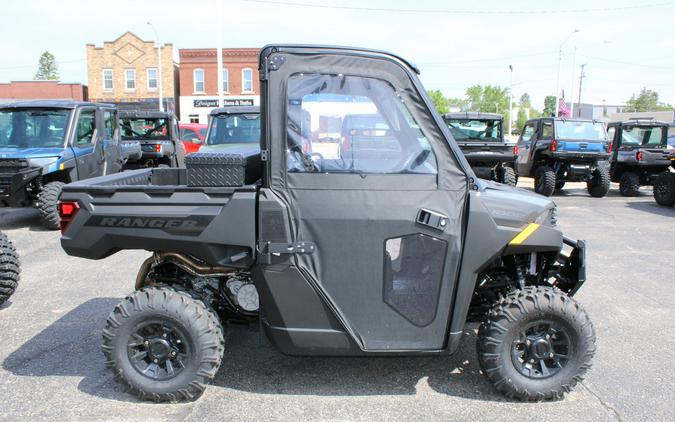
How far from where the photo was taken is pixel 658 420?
10.8 feet

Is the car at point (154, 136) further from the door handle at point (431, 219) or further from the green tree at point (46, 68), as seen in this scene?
the green tree at point (46, 68)

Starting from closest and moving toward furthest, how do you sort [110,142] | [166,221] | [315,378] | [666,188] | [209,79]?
1. [166,221]
2. [315,378]
3. [110,142]
4. [666,188]
5. [209,79]

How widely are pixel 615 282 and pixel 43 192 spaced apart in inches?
333

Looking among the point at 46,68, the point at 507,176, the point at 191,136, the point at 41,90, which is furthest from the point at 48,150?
the point at 46,68

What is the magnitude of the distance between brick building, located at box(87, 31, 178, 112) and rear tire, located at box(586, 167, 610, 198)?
129 feet

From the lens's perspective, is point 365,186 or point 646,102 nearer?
point 365,186

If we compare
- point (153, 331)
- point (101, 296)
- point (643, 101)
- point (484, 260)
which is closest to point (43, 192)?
point (101, 296)

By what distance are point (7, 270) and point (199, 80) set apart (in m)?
44.0

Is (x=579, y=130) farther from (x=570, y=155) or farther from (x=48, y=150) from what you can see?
(x=48, y=150)

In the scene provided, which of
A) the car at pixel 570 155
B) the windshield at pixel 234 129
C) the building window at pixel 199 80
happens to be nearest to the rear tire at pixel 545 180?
the car at pixel 570 155

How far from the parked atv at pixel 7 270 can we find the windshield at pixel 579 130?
527 inches

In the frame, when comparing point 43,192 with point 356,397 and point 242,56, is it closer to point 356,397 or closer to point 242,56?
point 356,397

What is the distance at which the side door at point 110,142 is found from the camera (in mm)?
10898

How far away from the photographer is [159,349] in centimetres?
344
